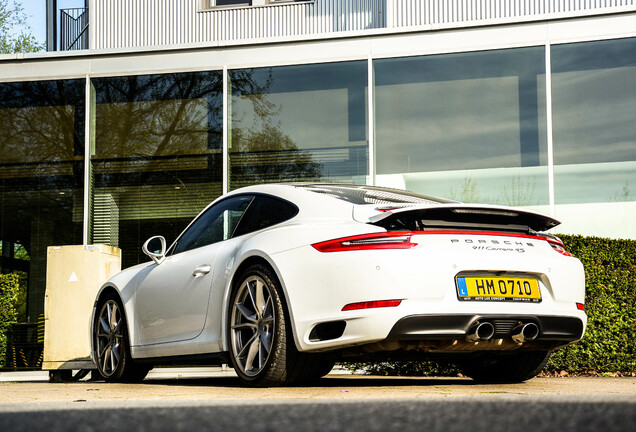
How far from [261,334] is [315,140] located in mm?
7815

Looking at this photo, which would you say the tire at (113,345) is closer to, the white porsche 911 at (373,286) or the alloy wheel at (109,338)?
the alloy wheel at (109,338)

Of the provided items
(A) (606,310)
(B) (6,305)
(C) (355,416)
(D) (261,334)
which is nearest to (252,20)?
(B) (6,305)

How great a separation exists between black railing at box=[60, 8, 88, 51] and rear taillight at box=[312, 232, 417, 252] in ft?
46.4

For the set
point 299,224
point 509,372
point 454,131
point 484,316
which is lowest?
point 509,372

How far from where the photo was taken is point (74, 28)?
1806 cm

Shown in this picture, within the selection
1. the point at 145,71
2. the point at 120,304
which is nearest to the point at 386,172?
the point at 145,71

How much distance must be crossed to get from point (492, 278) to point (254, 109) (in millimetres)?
8741

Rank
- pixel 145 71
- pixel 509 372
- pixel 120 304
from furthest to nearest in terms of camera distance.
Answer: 1. pixel 145 71
2. pixel 120 304
3. pixel 509 372

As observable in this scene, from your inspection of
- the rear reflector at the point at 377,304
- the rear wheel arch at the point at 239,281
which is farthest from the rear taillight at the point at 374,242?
the rear wheel arch at the point at 239,281

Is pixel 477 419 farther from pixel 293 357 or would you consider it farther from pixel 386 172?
pixel 386 172

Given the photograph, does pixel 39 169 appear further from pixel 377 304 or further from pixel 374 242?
pixel 377 304

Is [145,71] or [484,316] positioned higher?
[145,71]

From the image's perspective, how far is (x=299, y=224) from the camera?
5594mm

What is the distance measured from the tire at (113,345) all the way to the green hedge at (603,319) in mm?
2392
